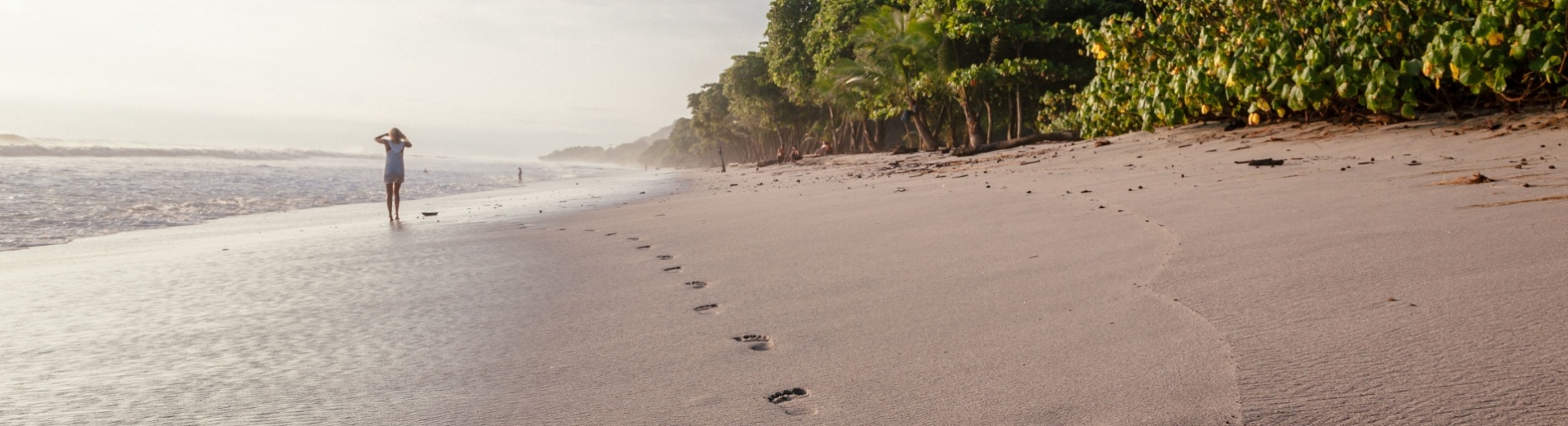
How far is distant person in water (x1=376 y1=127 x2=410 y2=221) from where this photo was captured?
947 cm

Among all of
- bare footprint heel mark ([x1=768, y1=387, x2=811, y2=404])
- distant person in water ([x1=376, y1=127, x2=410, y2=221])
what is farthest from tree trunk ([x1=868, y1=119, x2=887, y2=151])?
bare footprint heel mark ([x1=768, y1=387, x2=811, y2=404])

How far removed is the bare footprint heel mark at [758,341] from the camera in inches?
101

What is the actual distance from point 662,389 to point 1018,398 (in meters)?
0.79

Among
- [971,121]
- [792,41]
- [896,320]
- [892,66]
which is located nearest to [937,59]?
[971,121]

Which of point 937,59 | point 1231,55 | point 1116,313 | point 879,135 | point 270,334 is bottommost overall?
point 270,334

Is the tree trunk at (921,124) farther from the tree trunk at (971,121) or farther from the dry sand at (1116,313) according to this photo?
the dry sand at (1116,313)

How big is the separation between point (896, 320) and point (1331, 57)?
6988mm

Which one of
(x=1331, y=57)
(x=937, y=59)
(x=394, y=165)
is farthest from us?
(x=937, y=59)

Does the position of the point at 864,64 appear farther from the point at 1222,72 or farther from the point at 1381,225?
the point at 1381,225

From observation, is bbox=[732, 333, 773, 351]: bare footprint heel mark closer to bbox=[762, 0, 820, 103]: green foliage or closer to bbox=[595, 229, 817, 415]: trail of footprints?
bbox=[595, 229, 817, 415]: trail of footprints

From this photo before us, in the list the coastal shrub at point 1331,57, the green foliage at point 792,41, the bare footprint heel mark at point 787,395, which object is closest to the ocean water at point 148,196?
the bare footprint heel mark at point 787,395

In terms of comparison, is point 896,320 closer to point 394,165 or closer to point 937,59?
point 394,165

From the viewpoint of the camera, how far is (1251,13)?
956 centimetres

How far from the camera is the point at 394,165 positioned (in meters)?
Result: 10.2
